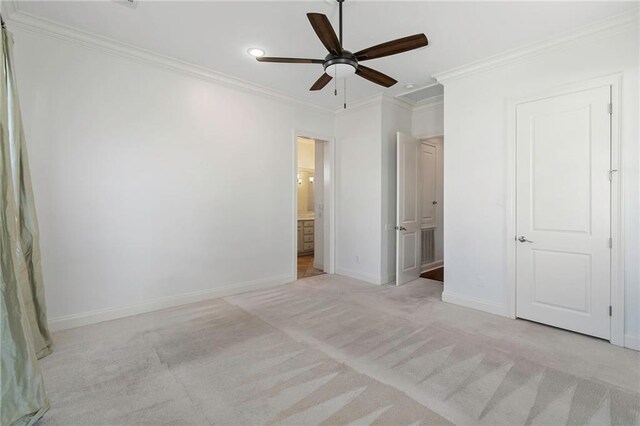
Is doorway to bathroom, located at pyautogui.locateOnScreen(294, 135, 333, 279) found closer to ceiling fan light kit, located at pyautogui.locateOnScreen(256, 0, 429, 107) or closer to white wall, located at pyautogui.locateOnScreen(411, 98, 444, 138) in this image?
white wall, located at pyautogui.locateOnScreen(411, 98, 444, 138)

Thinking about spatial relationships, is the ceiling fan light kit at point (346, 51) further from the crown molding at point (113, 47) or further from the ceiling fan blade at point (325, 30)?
the crown molding at point (113, 47)

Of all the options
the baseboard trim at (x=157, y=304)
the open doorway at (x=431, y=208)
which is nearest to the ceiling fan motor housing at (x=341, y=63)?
the baseboard trim at (x=157, y=304)

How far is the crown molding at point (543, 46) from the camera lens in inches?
106

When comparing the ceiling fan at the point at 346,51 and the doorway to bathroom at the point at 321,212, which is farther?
the doorway to bathroom at the point at 321,212

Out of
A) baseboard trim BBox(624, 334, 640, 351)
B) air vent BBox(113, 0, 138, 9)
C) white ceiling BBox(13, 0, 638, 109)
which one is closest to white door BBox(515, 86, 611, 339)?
baseboard trim BBox(624, 334, 640, 351)

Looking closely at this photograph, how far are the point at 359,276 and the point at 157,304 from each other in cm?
294

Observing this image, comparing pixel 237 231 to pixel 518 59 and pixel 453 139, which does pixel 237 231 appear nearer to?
pixel 453 139

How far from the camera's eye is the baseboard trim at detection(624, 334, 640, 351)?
265 centimetres

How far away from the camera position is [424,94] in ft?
15.3

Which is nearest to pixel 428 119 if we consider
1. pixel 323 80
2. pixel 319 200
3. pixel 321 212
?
pixel 319 200

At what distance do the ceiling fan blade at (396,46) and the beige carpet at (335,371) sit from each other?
7.81 feet

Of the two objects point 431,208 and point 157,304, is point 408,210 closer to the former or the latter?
point 431,208

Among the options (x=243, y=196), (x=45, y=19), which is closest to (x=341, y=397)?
(x=243, y=196)

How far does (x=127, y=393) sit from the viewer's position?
204cm
